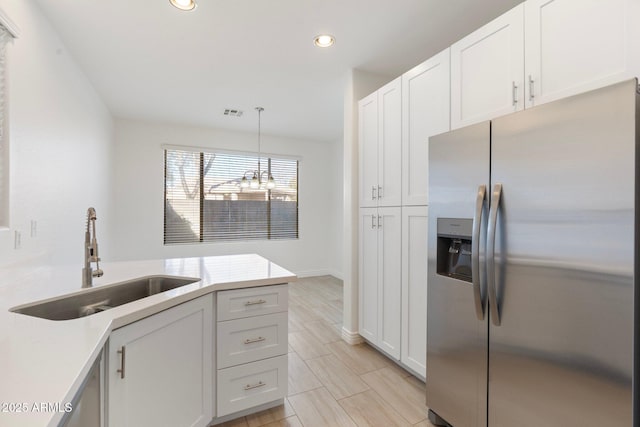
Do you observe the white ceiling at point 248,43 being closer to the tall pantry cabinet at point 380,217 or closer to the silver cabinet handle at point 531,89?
the tall pantry cabinet at point 380,217

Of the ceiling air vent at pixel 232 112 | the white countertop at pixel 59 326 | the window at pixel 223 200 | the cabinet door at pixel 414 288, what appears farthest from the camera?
the window at pixel 223 200

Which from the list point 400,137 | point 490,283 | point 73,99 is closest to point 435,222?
point 490,283

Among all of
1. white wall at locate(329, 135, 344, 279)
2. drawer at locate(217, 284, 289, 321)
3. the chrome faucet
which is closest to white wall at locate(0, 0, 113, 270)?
the chrome faucet

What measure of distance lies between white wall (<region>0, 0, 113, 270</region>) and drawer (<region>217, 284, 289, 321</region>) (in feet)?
3.96

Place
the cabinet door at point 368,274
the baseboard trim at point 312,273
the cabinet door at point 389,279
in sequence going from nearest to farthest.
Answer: the cabinet door at point 389,279 < the cabinet door at point 368,274 < the baseboard trim at point 312,273

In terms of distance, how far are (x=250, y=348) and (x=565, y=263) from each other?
A: 5.35 ft

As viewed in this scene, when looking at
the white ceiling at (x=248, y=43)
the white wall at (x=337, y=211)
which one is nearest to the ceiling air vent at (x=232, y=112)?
the white ceiling at (x=248, y=43)

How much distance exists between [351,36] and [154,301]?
7.61 ft

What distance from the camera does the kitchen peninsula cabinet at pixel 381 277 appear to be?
238 cm

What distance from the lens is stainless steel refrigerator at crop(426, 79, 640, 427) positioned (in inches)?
41.0

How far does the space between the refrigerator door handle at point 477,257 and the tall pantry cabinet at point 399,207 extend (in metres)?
0.62

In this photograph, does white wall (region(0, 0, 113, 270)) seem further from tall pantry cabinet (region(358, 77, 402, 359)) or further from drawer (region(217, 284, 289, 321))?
tall pantry cabinet (region(358, 77, 402, 359))

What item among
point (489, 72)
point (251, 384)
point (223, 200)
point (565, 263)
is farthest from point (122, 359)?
point (223, 200)

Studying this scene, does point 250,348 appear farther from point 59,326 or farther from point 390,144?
point 390,144
